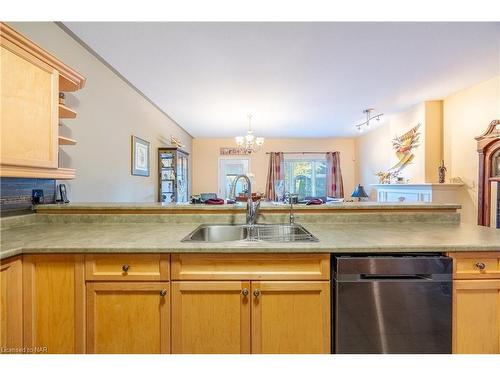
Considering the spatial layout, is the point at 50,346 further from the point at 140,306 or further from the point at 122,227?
the point at 122,227

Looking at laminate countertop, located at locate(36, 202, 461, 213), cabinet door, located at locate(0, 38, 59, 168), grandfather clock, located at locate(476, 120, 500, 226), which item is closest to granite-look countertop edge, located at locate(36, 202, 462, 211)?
laminate countertop, located at locate(36, 202, 461, 213)

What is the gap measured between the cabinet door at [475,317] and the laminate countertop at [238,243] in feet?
0.63

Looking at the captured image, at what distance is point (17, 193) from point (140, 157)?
5.90 feet

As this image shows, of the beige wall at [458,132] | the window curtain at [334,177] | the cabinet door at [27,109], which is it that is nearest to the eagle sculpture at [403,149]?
the beige wall at [458,132]

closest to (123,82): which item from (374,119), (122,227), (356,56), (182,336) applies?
(122,227)

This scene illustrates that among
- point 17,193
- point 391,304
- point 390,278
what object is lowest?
point 391,304

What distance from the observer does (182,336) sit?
1.17 meters

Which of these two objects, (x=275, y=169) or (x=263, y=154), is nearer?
(x=275, y=169)

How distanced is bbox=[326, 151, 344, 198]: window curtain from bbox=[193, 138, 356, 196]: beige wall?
0.62 ft

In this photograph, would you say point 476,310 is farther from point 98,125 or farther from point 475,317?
point 98,125

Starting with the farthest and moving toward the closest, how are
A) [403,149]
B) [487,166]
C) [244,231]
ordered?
[403,149] < [487,166] < [244,231]

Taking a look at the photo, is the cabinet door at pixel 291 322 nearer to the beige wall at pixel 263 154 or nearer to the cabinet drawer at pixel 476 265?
the cabinet drawer at pixel 476 265

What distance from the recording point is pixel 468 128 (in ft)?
11.2

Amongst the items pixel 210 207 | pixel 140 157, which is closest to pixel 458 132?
pixel 210 207
